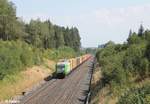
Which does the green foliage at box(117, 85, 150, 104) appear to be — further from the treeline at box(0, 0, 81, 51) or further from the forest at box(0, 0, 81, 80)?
the treeline at box(0, 0, 81, 51)

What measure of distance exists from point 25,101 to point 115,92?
34.0 ft

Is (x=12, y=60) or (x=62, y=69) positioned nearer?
(x=12, y=60)

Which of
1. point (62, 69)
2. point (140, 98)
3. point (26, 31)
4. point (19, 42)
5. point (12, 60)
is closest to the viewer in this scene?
point (140, 98)

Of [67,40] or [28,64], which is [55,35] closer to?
[67,40]

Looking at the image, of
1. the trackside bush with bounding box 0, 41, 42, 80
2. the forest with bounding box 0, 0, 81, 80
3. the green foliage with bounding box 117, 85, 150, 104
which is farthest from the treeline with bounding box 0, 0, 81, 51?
the green foliage with bounding box 117, 85, 150, 104

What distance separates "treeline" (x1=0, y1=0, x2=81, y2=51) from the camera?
91.0 metres

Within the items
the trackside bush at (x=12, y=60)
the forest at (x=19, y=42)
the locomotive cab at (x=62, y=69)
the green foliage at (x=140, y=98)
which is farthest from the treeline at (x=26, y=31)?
the green foliage at (x=140, y=98)

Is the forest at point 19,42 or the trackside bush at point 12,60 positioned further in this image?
the forest at point 19,42

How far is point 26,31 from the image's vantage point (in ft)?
419

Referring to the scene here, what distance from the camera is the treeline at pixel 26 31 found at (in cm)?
9100

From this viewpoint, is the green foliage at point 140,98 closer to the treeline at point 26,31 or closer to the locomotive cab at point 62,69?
the locomotive cab at point 62,69

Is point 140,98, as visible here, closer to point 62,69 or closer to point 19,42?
point 62,69

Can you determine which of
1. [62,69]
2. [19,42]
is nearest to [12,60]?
[62,69]

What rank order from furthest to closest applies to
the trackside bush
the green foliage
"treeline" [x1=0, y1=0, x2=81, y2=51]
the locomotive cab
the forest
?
"treeline" [x1=0, y1=0, x2=81, y2=51] → the locomotive cab → the forest → the trackside bush → the green foliage
